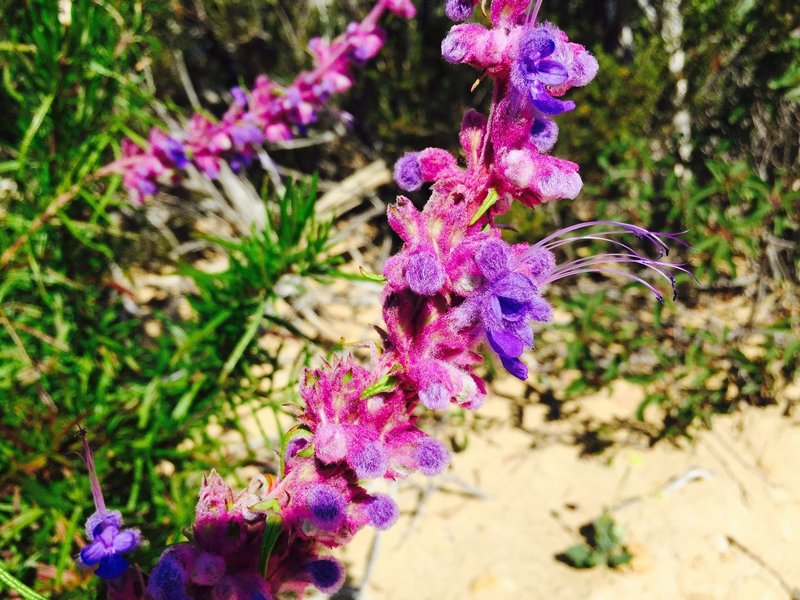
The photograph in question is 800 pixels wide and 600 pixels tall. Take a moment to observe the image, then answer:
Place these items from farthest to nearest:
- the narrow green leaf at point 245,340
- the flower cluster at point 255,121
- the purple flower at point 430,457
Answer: the flower cluster at point 255,121
the narrow green leaf at point 245,340
the purple flower at point 430,457

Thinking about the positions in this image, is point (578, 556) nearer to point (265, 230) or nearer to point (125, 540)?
point (265, 230)

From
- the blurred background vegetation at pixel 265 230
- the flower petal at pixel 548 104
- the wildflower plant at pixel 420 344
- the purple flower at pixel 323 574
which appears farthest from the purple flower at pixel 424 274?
the blurred background vegetation at pixel 265 230

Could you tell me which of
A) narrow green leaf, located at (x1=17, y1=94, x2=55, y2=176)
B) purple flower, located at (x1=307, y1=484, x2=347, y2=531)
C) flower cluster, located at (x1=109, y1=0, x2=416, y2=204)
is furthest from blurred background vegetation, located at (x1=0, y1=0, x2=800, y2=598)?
purple flower, located at (x1=307, y1=484, x2=347, y2=531)

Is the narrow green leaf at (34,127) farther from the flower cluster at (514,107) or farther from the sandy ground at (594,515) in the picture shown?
the sandy ground at (594,515)

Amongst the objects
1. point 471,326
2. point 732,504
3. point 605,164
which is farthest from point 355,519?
point 605,164

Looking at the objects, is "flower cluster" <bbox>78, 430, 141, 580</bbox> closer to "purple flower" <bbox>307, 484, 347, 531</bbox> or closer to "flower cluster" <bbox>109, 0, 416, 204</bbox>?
"purple flower" <bbox>307, 484, 347, 531</bbox>
